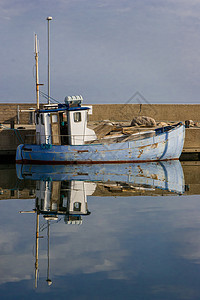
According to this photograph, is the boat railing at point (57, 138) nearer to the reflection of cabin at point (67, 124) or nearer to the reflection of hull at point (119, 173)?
the reflection of cabin at point (67, 124)

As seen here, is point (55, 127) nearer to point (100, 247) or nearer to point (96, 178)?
point (96, 178)

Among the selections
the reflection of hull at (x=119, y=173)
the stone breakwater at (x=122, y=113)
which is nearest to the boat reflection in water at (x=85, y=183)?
the reflection of hull at (x=119, y=173)

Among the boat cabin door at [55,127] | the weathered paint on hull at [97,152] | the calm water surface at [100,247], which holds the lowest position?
the calm water surface at [100,247]

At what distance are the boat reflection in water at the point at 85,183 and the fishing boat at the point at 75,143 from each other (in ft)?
1.37

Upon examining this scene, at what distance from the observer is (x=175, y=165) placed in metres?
17.8

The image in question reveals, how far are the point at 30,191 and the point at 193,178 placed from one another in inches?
210

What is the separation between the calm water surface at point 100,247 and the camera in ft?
15.4

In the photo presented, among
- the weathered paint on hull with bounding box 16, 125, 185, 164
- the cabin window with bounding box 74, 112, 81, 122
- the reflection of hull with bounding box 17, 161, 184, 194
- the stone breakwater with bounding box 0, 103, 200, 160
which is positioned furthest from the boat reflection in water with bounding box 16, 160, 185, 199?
the stone breakwater with bounding box 0, 103, 200, 160

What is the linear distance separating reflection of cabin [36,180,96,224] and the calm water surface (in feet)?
0.07

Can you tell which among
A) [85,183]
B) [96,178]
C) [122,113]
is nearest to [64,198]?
[85,183]

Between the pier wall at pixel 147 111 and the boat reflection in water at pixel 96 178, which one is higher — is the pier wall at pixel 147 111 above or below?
above

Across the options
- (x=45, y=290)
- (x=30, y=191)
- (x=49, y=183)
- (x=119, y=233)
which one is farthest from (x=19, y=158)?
(x=45, y=290)

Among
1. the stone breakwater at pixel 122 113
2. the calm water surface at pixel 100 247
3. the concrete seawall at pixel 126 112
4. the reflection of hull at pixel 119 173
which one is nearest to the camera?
the calm water surface at pixel 100 247

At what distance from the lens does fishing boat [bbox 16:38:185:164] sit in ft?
57.0
